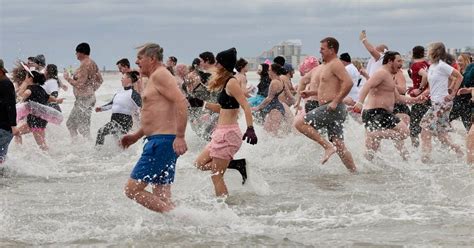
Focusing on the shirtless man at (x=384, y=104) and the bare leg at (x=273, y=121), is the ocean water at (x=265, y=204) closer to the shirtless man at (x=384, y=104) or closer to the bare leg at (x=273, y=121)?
the shirtless man at (x=384, y=104)

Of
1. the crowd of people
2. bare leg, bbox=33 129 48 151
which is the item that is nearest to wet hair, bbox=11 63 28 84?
the crowd of people

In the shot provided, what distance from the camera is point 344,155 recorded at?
11656mm

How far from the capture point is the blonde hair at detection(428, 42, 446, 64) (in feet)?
43.3

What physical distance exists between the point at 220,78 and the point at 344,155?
10.7 ft

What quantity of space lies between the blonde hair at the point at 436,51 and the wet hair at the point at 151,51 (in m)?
6.57

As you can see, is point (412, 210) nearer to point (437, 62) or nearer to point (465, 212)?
point (465, 212)

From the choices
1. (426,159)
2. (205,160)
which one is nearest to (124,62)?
(426,159)

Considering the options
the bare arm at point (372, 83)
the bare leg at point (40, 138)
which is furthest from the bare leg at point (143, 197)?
the bare leg at point (40, 138)

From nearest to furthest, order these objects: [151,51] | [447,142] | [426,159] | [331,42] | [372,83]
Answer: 1. [151,51]
2. [331,42]
3. [372,83]
4. [426,159]
5. [447,142]

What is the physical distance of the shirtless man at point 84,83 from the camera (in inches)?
622

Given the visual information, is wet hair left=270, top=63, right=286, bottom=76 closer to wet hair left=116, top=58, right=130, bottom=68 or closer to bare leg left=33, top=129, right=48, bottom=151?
wet hair left=116, top=58, right=130, bottom=68

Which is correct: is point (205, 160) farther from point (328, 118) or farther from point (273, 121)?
point (273, 121)

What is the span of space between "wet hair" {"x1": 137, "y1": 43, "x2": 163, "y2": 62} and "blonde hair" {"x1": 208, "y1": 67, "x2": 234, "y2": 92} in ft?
4.34

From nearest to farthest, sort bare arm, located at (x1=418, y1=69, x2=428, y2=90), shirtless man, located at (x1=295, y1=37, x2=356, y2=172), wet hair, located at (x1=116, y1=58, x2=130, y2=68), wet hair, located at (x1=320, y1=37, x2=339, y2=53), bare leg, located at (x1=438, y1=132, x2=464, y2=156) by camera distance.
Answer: shirtless man, located at (x1=295, y1=37, x2=356, y2=172) → wet hair, located at (x1=320, y1=37, x2=339, y2=53) → bare leg, located at (x1=438, y1=132, x2=464, y2=156) → bare arm, located at (x1=418, y1=69, x2=428, y2=90) → wet hair, located at (x1=116, y1=58, x2=130, y2=68)
